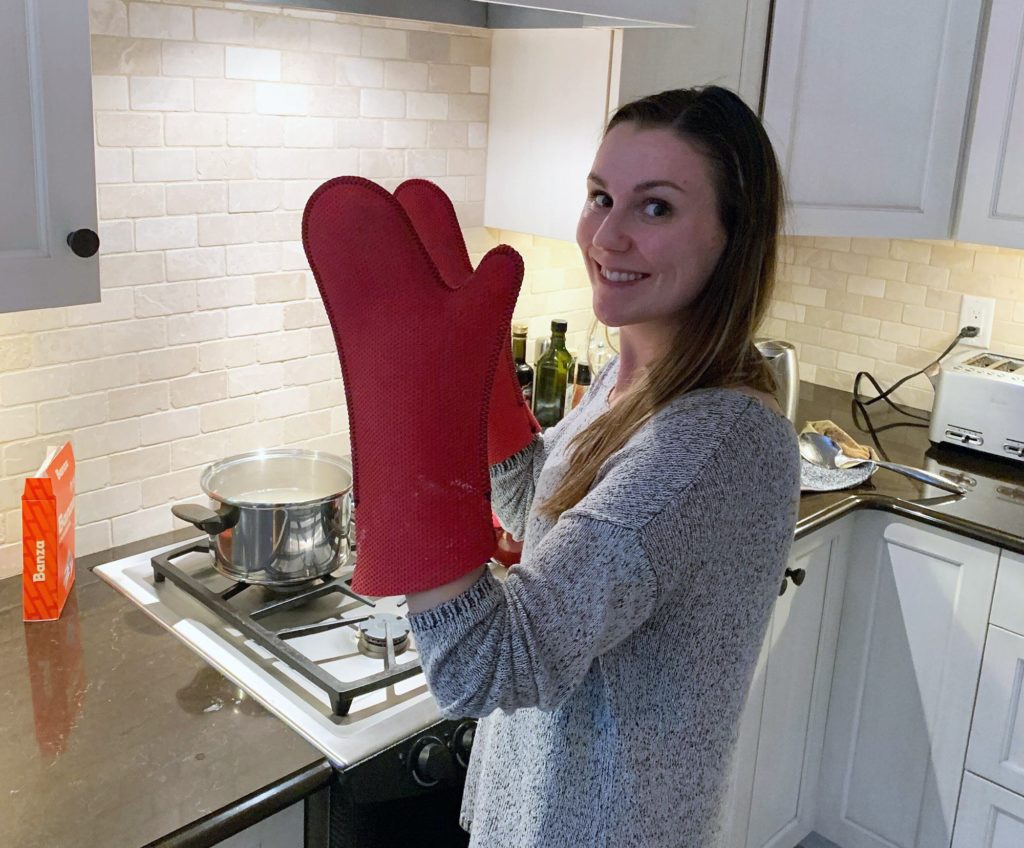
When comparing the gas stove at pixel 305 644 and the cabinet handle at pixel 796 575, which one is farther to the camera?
the cabinet handle at pixel 796 575

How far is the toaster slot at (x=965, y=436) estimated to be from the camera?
2.24 metres

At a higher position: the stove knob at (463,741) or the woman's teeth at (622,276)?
the woman's teeth at (622,276)

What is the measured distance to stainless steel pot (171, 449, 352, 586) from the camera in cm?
146

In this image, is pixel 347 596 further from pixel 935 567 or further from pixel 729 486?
pixel 935 567

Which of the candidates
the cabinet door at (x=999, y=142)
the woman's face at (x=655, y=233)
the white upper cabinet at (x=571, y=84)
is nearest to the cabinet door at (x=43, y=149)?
the woman's face at (x=655, y=233)

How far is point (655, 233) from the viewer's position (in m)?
0.98

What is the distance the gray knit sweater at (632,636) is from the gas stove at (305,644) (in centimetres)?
19

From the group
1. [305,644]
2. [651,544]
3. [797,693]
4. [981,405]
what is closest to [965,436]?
[981,405]

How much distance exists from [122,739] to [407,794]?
35 cm

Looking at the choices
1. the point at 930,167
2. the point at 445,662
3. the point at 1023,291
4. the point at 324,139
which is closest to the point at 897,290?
the point at 1023,291

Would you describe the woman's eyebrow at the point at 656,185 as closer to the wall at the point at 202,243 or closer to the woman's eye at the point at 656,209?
the woman's eye at the point at 656,209

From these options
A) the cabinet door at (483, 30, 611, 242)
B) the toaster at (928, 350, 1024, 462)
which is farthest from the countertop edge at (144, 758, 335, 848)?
the toaster at (928, 350, 1024, 462)

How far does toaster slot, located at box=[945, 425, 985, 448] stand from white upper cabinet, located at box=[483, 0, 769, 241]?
85 cm

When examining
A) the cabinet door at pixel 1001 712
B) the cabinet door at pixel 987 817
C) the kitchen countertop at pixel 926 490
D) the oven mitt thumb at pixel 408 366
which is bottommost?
the cabinet door at pixel 987 817
